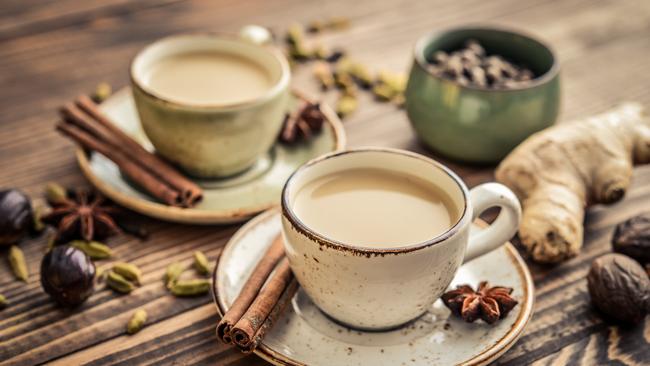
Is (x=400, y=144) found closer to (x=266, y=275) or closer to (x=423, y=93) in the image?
(x=423, y=93)

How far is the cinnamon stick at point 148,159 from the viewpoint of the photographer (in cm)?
113

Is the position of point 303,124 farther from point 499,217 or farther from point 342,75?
point 499,217

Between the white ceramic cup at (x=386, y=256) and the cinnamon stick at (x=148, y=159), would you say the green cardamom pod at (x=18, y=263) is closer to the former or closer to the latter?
the cinnamon stick at (x=148, y=159)

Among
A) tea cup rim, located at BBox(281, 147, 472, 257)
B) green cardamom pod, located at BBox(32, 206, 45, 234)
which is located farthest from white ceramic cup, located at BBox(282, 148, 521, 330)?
green cardamom pod, located at BBox(32, 206, 45, 234)

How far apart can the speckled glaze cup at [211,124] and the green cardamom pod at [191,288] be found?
245 millimetres

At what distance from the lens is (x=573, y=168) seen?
44.9 inches

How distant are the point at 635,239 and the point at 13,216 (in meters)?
0.92

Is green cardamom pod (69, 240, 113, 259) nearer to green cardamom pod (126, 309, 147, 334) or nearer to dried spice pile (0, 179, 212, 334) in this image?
dried spice pile (0, 179, 212, 334)

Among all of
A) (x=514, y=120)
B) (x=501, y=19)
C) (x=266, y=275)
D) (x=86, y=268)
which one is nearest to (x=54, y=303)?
(x=86, y=268)

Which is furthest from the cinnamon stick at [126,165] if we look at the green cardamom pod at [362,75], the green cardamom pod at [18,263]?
the green cardamom pod at [362,75]

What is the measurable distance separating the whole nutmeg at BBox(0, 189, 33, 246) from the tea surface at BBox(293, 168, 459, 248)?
0.46 metres

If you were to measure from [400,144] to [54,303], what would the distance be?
0.69 meters

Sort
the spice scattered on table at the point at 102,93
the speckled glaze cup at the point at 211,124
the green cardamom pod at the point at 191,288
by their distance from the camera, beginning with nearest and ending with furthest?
the green cardamom pod at the point at 191,288 → the speckled glaze cup at the point at 211,124 → the spice scattered on table at the point at 102,93

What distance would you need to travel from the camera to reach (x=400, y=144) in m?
1.37
